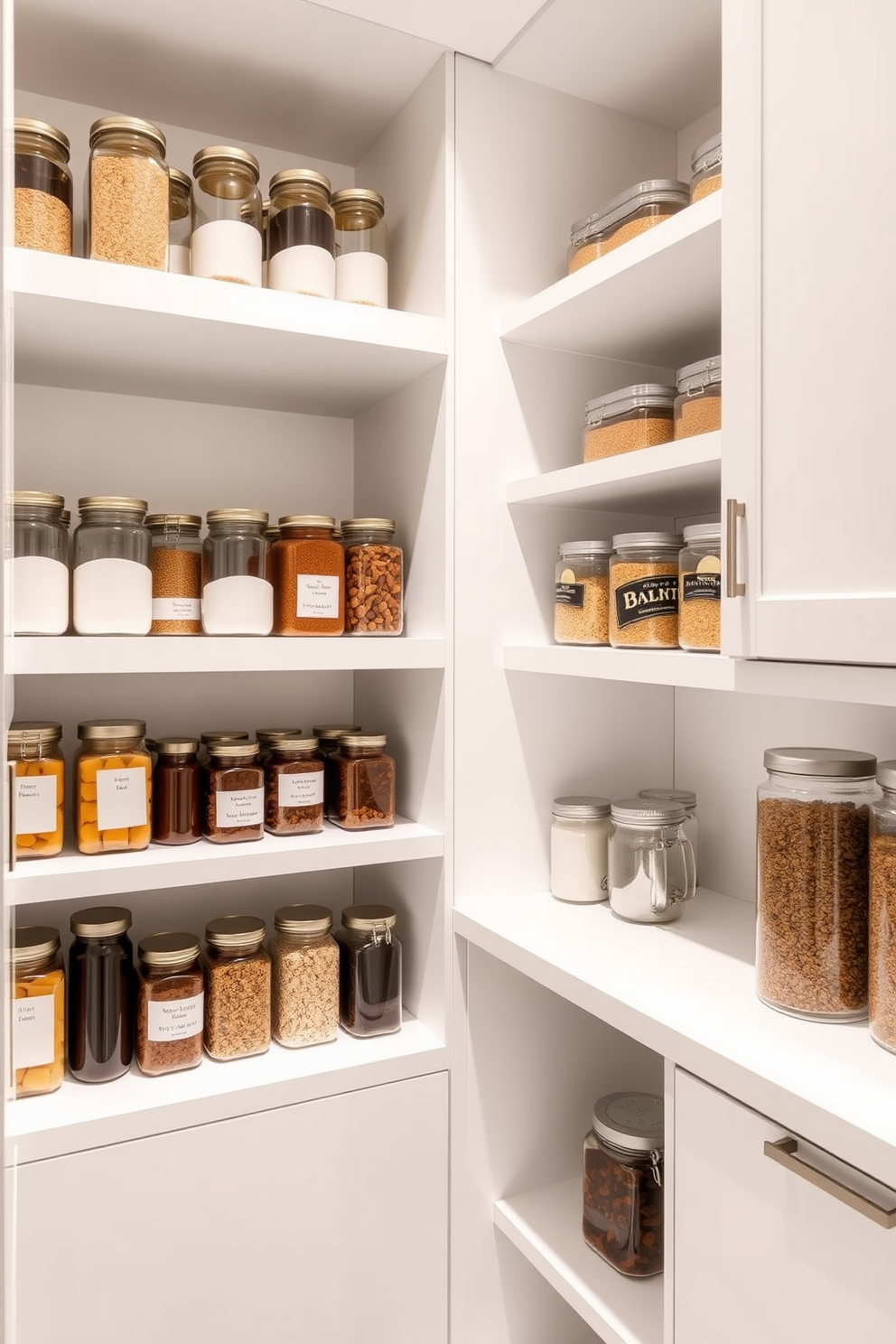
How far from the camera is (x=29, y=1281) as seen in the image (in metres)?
1.05

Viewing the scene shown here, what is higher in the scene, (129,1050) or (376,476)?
(376,476)

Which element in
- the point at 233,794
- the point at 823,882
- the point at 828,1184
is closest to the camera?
the point at 828,1184

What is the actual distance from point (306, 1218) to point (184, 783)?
592mm

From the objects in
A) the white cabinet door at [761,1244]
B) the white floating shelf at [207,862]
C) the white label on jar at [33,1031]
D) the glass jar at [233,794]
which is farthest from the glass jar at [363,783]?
the white cabinet door at [761,1244]

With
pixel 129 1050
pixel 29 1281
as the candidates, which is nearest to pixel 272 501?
pixel 129 1050

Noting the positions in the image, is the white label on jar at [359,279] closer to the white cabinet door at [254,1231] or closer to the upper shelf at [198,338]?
the upper shelf at [198,338]

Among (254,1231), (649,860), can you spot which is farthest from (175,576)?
(254,1231)

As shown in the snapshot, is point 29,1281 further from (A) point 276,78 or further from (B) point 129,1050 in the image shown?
(A) point 276,78

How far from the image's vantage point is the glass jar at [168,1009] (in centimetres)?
117

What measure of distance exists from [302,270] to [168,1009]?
0.99m

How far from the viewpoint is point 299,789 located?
1.29 metres

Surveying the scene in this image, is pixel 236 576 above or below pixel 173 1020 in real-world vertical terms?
above

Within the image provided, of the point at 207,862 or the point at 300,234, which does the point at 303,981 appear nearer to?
the point at 207,862

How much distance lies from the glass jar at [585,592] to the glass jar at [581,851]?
0.84 feet
